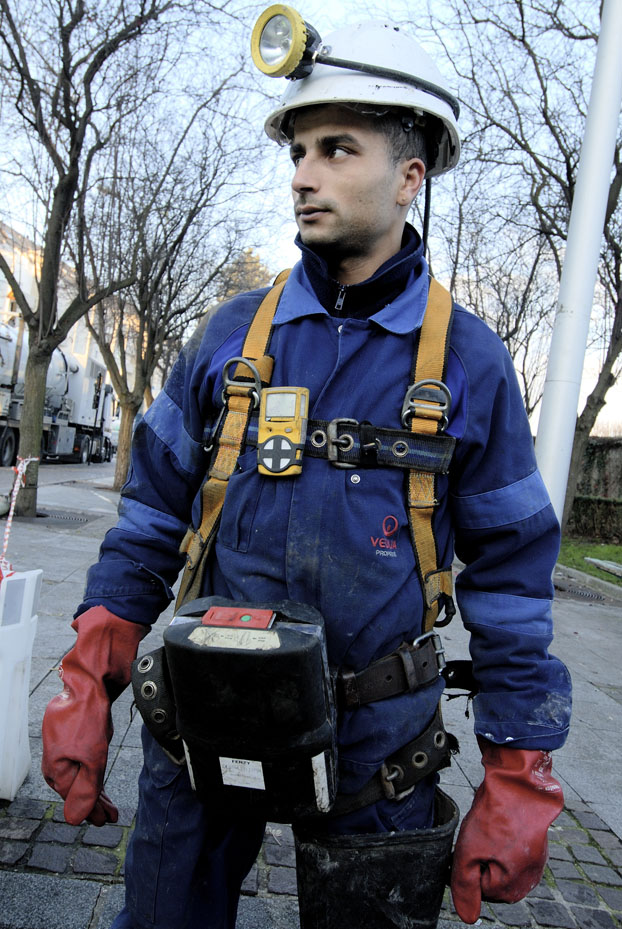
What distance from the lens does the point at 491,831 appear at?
4.65 feet

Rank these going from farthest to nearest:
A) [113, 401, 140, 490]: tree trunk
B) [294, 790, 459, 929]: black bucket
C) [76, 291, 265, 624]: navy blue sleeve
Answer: [113, 401, 140, 490]: tree trunk, [76, 291, 265, 624]: navy blue sleeve, [294, 790, 459, 929]: black bucket

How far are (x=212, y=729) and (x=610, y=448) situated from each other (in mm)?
21239

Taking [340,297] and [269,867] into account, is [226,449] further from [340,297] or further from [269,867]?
[269,867]

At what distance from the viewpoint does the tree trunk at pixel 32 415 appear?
33.2ft

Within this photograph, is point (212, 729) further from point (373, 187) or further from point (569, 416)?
point (569, 416)

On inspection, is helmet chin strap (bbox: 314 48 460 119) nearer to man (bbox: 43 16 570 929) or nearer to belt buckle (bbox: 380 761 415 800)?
man (bbox: 43 16 570 929)

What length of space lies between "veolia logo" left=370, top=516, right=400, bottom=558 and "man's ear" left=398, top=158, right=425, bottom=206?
72cm

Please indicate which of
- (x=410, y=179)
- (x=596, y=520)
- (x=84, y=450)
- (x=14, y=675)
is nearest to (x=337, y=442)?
(x=410, y=179)

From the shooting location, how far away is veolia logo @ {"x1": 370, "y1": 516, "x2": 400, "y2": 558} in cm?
140

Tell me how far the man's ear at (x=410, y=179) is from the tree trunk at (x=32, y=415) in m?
9.27

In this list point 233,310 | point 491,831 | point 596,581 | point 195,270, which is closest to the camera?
point 491,831

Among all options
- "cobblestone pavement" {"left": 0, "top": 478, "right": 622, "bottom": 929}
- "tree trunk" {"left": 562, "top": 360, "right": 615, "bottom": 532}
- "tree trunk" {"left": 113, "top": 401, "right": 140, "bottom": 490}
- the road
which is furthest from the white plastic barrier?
"tree trunk" {"left": 113, "top": 401, "right": 140, "bottom": 490}

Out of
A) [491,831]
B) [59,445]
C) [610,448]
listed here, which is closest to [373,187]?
[491,831]

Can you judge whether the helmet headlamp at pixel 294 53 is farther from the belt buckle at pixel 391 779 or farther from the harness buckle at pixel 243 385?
the belt buckle at pixel 391 779
